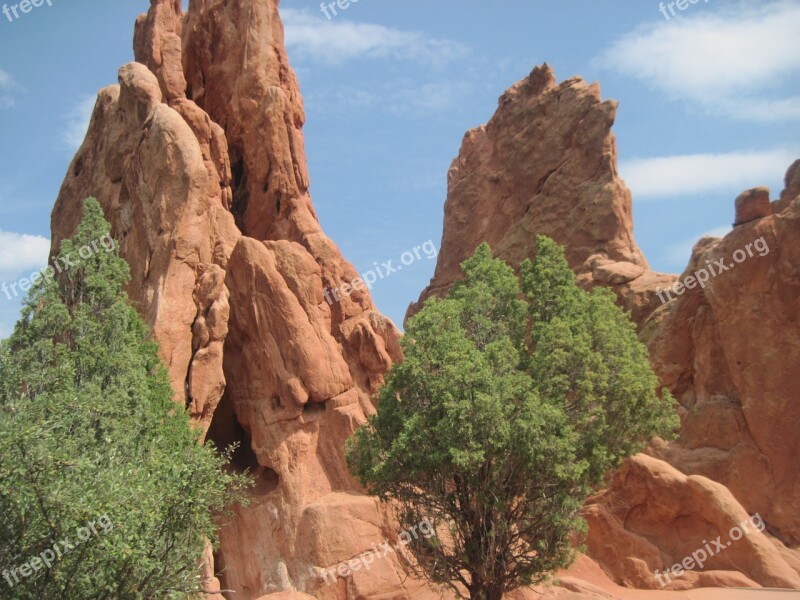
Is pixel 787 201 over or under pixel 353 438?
A: over

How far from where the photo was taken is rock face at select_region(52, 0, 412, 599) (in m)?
26.8

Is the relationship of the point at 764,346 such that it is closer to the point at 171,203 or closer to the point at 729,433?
the point at 729,433

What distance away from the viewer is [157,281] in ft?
92.2

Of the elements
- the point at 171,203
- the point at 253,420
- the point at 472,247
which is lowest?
the point at 253,420

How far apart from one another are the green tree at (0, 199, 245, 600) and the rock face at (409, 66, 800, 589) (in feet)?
55.1

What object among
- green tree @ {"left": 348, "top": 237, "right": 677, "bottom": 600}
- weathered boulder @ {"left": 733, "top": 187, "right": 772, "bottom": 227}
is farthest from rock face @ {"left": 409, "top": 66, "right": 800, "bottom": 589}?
green tree @ {"left": 348, "top": 237, "right": 677, "bottom": 600}

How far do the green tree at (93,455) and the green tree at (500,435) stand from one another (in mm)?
5585

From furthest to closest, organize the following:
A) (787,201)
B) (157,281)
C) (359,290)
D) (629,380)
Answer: (787,201) → (359,290) → (157,281) → (629,380)

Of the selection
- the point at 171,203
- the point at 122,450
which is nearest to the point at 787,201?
the point at 171,203

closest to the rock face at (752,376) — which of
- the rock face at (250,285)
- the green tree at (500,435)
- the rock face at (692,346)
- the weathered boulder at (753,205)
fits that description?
the rock face at (692,346)

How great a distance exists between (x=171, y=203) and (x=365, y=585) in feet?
45.4

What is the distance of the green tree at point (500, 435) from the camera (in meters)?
22.0

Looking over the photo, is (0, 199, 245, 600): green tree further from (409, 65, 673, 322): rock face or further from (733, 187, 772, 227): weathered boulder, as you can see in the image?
(409, 65, 673, 322): rock face

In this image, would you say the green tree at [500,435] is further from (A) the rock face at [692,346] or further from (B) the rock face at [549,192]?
(B) the rock face at [549,192]
